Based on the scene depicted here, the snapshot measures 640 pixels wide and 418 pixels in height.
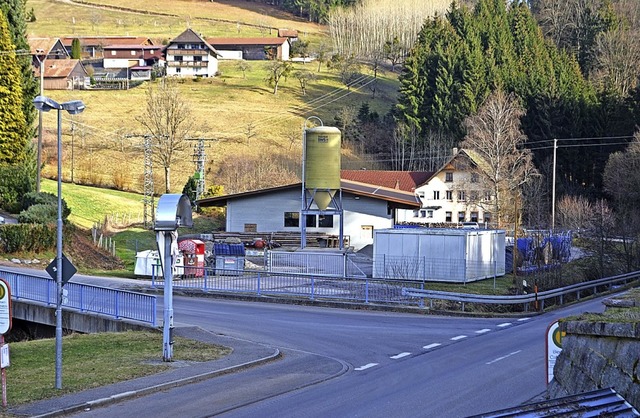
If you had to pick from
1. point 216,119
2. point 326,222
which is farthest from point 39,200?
point 216,119

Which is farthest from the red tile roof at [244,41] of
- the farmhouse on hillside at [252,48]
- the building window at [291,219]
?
the building window at [291,219]

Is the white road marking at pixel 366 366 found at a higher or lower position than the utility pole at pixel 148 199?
lower

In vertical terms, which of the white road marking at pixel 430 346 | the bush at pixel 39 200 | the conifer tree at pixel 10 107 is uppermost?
the conifer tree at pixel 10 107

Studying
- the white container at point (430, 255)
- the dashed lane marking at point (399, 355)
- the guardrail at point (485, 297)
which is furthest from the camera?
the white container at point (430, 255)

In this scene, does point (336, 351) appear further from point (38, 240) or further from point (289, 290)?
point (38, 240)

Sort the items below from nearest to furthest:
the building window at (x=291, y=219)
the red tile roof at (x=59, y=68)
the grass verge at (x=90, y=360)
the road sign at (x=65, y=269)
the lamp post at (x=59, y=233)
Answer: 1. the lamp post at (x=59, y=233)
2. the grass verge at (x=90, y=360)
3. the road sign at (x=65, y=269)
4. the building window at (x=291, y=219)
5. the red tile roof at (x=59, y=68)

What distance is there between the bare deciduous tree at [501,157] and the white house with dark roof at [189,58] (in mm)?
66254

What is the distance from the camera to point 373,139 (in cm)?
10144

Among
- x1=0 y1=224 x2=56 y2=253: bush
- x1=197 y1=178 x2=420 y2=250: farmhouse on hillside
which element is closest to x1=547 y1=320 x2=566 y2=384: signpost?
x1=0 y1=224 x2=56 y2=253: bush

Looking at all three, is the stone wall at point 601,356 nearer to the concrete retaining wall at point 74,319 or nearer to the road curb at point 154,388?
the road curb at point 154,388

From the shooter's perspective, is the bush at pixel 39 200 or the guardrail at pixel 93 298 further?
the bush at pixel 39 200

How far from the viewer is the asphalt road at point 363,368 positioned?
16.0 metres

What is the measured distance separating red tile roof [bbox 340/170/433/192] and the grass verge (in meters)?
54.4

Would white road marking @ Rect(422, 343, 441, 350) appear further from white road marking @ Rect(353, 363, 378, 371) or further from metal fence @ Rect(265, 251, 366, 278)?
metal fence @ Rect(265, 251, 366, 278)
